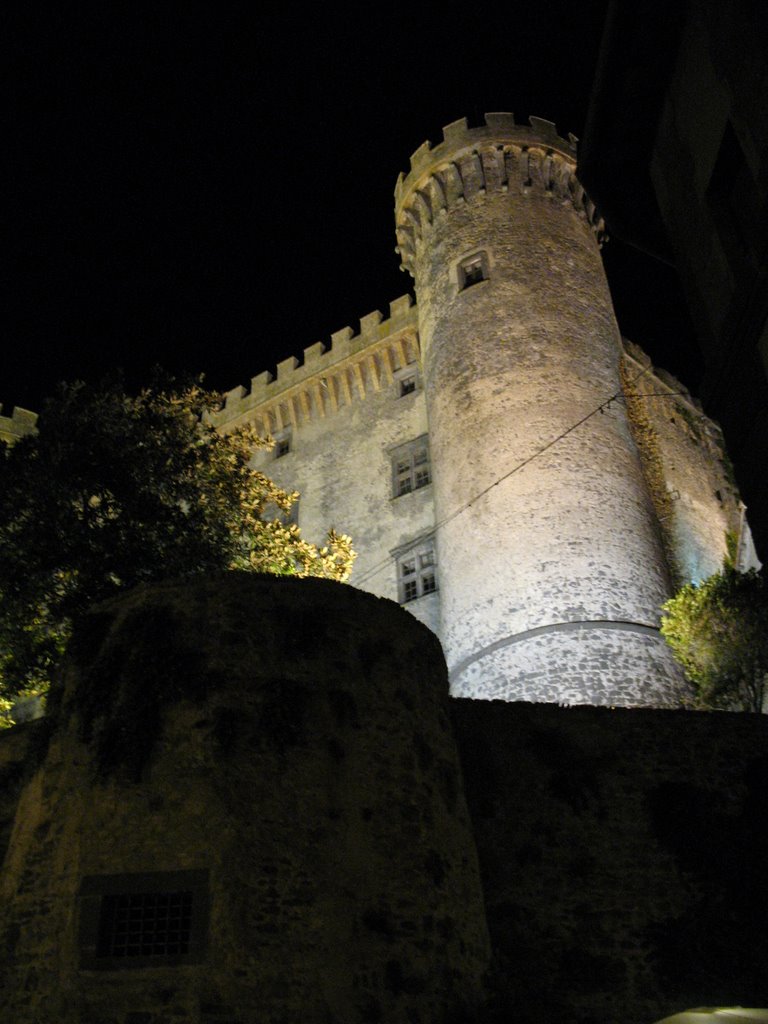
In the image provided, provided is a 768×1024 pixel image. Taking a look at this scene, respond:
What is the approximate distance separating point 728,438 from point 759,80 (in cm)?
457

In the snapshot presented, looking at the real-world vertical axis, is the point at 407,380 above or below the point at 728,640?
above

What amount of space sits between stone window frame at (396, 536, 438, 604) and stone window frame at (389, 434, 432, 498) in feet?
6.43

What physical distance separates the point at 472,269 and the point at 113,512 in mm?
11717

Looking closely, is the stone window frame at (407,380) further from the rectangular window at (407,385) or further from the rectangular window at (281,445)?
the rectangular window at (281,445)

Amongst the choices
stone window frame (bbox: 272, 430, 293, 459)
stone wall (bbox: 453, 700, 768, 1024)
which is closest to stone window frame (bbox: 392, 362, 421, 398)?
stone window frame (bbox: 272, 430, 293, 459)

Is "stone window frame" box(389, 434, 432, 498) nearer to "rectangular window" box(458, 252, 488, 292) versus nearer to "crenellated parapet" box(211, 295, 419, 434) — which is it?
"crenellated parapet" box(211, 295, 419, 434)

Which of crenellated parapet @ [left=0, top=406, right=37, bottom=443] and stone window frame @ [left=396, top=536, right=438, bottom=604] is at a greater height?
crenellated parapet @ [left=0, top=406, right=37, bottom=443]

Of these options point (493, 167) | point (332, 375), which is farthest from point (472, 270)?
point (332, 375)

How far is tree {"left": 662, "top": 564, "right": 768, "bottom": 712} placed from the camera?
662 inches

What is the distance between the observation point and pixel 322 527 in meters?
27.4

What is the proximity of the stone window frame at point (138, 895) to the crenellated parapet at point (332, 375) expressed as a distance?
69.7 ft

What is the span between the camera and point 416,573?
24.2 metres

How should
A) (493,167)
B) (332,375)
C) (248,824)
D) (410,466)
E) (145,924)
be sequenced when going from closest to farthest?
(145,924) < (248,824) < (493,167) < (410,466) < (332,375)

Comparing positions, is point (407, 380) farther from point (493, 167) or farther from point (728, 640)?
point (728, 640)
